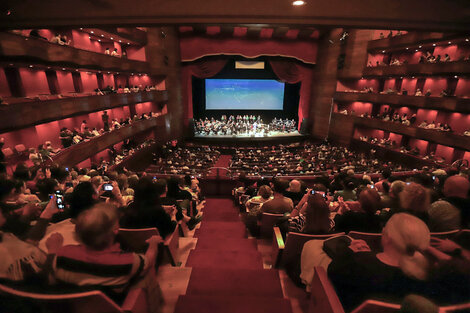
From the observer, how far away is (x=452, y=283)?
1670mm

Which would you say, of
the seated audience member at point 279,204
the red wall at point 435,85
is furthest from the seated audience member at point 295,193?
the red wall at point 435,85

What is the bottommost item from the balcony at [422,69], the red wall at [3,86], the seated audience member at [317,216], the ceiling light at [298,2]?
the seated audience member at [317,216]

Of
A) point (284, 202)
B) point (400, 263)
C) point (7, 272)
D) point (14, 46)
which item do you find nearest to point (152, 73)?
point (14, 46)

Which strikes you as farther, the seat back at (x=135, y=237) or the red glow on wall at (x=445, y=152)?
the red glow on wall at (x=445, y=152)

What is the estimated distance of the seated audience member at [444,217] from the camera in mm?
2580

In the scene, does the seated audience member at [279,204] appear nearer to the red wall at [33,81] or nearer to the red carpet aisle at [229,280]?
the red carpet aisle at [229,280]

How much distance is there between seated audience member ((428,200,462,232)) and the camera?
2580 millimetres

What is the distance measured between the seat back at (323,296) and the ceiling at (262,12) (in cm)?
290

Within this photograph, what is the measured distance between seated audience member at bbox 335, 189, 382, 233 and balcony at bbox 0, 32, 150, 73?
27.1ft

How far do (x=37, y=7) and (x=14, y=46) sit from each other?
436cm

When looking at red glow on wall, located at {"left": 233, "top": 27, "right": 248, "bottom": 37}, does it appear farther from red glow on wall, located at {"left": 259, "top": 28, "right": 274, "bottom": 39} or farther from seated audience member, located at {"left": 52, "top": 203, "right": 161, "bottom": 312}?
seated audience member, located at {"left": 52, "top": 203, "right": 161, "bottom": 312}

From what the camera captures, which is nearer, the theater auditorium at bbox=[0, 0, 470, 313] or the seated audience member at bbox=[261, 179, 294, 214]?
the theater auditorium at bbox=[0, 0, 470, 313]

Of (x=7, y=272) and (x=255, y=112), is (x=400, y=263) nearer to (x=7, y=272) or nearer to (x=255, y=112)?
(x=7, y=272)

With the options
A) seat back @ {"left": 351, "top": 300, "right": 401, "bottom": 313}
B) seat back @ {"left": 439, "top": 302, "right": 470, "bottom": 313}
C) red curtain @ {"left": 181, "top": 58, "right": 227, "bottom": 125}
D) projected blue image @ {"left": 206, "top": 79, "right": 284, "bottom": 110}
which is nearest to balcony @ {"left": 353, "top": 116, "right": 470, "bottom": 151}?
projected blue image @ {"left": 206, "top": 79, "right": 284, "bottom": 110}
